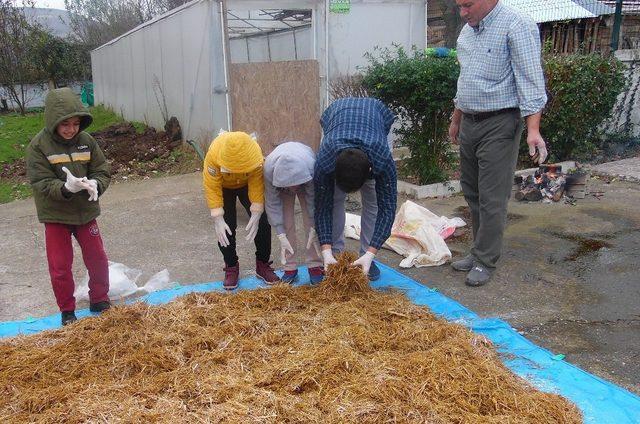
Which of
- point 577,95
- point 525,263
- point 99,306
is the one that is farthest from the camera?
point 577,95

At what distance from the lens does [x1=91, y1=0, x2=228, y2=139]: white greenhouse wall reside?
23.0ft

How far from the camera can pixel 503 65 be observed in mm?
3389

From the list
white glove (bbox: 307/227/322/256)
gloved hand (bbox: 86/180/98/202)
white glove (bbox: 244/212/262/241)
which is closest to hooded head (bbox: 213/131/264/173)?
white glove (bbox: 244/212/262/241)

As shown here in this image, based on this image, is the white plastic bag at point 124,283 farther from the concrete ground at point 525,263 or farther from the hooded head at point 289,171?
the hooded head at point 289,171

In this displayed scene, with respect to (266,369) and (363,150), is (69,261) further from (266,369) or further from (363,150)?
(363,150)

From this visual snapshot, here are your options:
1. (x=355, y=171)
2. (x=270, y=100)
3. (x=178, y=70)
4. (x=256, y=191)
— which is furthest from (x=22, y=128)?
(x=355, y=171)

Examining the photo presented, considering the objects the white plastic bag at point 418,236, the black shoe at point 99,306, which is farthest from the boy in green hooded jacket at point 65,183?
the white plastic bag at point 418,236

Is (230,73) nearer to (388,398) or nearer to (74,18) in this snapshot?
(388,398)

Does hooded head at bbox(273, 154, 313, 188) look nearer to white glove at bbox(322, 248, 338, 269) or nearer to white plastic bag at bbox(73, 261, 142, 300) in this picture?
white glove at bbox(322, 248, 338, 269)

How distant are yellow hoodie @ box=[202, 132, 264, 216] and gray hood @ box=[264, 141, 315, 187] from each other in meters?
0.09

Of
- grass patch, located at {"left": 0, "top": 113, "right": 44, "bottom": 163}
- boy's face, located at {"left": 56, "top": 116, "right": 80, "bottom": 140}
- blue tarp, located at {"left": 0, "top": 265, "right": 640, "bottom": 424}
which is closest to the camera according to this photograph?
blue tarp, located at {"left": 0, "top": 265, "right": 640, "bottom": 424}

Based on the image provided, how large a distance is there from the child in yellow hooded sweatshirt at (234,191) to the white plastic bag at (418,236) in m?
1.04

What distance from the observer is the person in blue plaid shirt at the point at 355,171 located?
291cm

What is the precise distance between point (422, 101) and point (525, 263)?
7.77 ft
